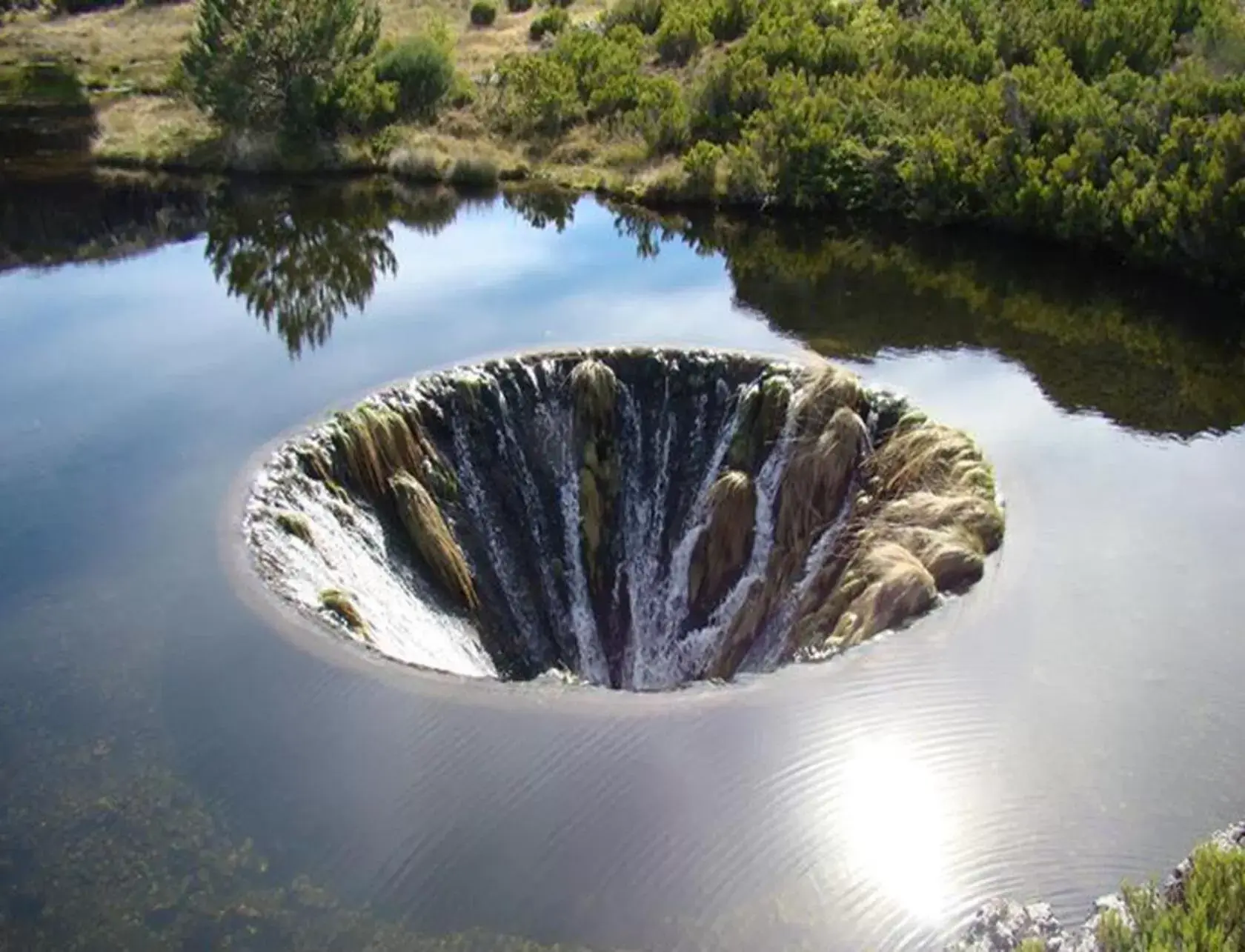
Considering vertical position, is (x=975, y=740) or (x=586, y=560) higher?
(x=975, y=740)

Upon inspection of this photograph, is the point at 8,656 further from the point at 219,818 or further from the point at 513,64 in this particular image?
the point at 513,64

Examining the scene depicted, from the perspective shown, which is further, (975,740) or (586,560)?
(586,560)

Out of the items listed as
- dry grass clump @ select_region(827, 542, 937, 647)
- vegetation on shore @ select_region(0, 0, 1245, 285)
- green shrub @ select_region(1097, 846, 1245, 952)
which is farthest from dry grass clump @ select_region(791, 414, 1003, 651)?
vegetation on shore @ select_region(0, 0, 1245, 285)

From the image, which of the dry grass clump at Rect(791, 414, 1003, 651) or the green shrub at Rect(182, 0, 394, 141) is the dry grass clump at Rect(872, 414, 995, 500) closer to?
the dry grass clump at Rect(791, 414, 1003, 651)

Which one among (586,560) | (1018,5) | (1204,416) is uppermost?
(1018,5)

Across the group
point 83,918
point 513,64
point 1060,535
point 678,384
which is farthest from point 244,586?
point 513,64

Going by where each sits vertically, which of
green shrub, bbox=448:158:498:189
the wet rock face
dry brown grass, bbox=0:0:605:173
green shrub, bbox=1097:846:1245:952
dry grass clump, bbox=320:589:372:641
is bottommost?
green shrub, bbox=448:158:498:189

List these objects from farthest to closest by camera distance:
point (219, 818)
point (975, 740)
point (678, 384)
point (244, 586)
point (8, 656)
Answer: point (678, 384), point (244, 586), point (8, 656), point (975, 740), point (219, 818)

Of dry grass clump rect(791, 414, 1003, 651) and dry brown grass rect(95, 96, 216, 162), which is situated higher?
dry grass clump rect(791, 414, 1003, 651)
